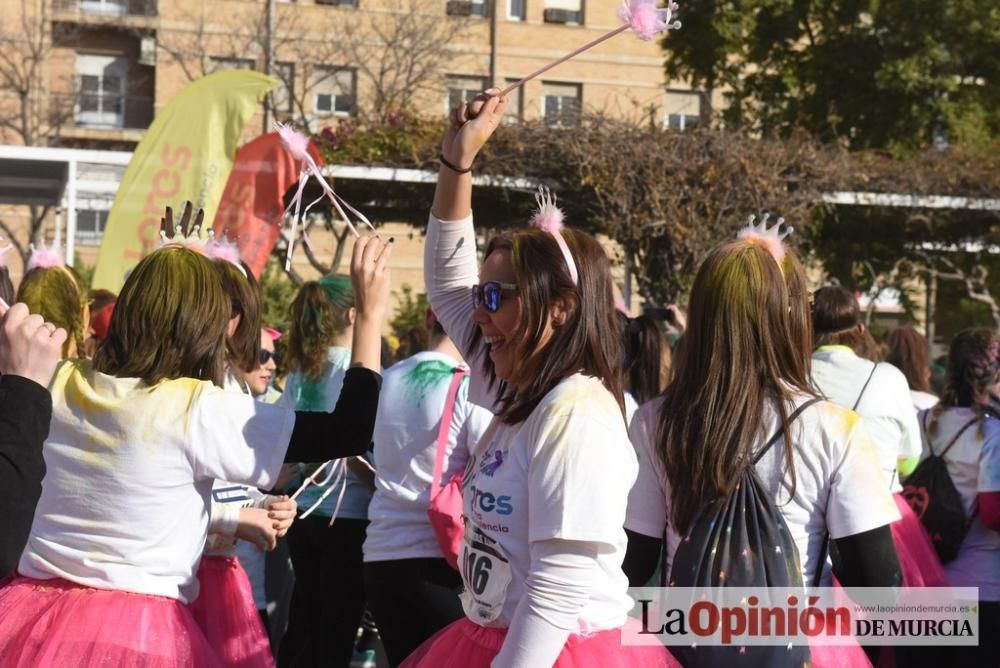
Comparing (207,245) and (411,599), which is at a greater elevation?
(207,245)

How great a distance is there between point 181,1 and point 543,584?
109 ft

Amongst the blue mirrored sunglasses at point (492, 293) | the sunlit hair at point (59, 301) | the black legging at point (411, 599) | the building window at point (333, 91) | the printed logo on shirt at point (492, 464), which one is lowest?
the black legging at point (411, 599)

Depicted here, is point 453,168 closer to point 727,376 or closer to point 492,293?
point 492,293

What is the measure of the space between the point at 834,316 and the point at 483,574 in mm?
2615

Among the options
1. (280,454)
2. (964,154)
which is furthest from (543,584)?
(964,154)

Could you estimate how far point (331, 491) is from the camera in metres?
5.58

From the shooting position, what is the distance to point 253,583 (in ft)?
17.3

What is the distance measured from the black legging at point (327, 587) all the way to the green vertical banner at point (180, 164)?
3.44 metres

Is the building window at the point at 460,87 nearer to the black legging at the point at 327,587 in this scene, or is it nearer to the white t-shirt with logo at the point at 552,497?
the black legging at the point at 327,587

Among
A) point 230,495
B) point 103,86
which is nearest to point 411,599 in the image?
point 230,495

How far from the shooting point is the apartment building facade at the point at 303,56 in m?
29.4

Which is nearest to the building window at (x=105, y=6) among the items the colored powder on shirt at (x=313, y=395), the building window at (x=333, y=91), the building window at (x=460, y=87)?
the building window at (x=333, y=91)

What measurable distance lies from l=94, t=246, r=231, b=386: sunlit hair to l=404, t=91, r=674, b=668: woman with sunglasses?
0.77 meters

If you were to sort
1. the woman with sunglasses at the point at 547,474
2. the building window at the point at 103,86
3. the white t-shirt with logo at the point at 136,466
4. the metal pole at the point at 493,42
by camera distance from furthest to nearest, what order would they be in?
the building window at the point at 103,86 → the metal pole at the point at 493,42 → the white t-shirt with logo at the point at 136,466 → the woman with sunglasses at the point at 547,474
